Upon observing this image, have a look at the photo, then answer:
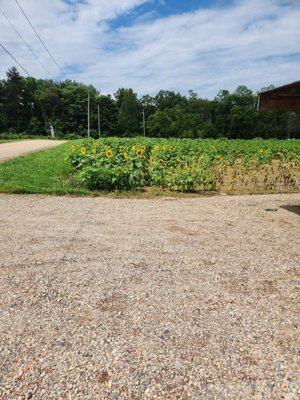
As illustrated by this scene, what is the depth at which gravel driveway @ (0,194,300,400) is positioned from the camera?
1.98 metres

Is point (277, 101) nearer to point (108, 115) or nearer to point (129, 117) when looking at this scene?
point (129, 117)

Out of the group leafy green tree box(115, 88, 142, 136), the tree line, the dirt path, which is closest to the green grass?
the dirt path

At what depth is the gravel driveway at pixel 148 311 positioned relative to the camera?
198 cm

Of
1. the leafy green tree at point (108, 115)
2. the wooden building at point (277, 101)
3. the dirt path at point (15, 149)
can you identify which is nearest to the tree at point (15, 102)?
the leafy green tree at point (108, 115)

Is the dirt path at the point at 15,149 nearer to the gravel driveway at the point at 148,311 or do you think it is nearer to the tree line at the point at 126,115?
the gravel driveway at the point at 148,311

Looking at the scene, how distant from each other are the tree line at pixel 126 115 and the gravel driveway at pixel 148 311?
60.5m

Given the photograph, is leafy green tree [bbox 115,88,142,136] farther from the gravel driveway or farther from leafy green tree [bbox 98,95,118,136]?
the gravel driveway

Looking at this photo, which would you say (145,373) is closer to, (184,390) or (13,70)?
(184,390)

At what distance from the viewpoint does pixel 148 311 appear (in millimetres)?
2699

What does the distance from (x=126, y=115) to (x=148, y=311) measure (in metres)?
72.5

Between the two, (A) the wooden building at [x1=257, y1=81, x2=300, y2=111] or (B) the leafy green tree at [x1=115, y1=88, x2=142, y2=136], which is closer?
(A) the wooden building at [x1=257, y1=81, x2=300, y2=111]

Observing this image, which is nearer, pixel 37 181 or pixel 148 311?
pixel 148 311

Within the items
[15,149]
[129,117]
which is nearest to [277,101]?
[15,149]

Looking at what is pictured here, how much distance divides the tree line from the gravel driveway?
60.5 metres
